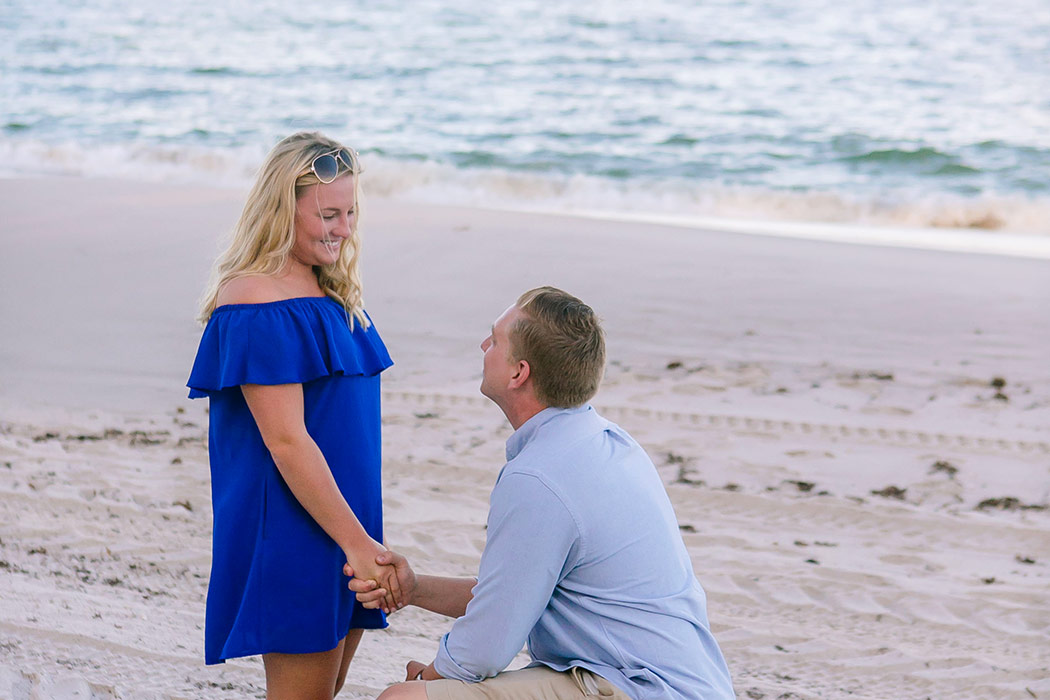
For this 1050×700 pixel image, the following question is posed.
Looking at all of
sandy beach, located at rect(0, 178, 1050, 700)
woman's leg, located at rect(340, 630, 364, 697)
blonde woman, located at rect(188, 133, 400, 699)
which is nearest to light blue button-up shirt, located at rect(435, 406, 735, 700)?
blonde woman, located at rect(188, 133, 400, 699)

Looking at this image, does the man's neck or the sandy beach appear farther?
the sandy beach

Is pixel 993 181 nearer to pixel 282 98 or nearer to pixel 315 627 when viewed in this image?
pixel 282 98

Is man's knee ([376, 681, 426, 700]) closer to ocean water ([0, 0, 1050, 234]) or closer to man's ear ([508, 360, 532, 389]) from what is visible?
man's ear ([508, 360, 532, 389])

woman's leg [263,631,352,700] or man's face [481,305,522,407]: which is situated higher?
man's face [481,305,522,407]

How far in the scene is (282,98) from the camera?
67.3 feet

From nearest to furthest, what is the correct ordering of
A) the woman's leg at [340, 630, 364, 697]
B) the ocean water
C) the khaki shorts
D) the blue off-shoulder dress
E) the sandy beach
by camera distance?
the khaki shorts < the blue off-shoulder dress < the woman's leg at [340, 630, 364, 697] < the sandy beach < the ocean water

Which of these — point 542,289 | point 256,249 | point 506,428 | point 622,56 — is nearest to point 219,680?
point 256,249

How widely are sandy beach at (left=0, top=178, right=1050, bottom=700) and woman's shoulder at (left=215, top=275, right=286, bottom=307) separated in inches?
68.9

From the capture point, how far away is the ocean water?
15062 millimetres

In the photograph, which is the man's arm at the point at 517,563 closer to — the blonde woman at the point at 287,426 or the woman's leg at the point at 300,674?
the blonde woman at the point at 287,426

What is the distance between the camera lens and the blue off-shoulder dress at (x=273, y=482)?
2508mm

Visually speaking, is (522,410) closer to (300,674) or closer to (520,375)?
(520,375)

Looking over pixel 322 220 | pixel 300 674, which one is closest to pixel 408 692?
pixel 300 674

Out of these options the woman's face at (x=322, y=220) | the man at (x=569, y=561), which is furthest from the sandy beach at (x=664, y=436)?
the woman's face at (x=322, y=220)
